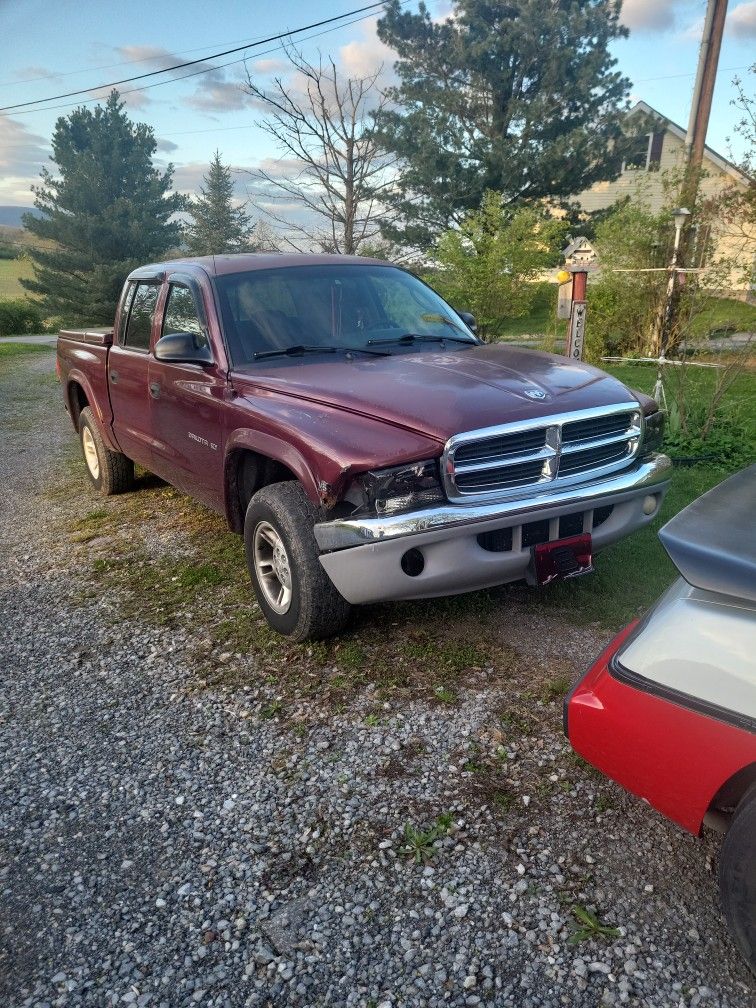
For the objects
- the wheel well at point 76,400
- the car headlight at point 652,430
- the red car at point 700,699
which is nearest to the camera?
the red car at point 700,699

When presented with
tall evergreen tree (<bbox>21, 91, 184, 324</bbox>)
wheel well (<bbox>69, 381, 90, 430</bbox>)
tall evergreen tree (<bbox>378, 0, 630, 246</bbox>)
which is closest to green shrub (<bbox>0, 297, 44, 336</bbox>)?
tall evergreen tree (<bbox>21, 91, 184, 324</bbox>)

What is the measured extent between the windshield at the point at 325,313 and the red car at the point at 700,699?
2.53 metres

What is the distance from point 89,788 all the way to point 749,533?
2395 mm

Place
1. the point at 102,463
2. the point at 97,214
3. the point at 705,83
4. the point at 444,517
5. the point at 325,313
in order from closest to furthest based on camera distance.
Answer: the point at 444,517, the point at 325,313, the point at 102,463, the point at 705,83, the point at 97,214

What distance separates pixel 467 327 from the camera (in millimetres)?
4832

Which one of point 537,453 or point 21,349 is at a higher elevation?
point 537,453

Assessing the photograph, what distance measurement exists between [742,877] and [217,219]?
167ft

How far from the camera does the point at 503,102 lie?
2662cm

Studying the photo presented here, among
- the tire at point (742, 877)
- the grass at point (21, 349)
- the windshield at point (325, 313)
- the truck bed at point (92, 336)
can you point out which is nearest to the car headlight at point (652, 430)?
the windshield at point (325, 313)

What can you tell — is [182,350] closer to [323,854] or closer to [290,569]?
[290,569]

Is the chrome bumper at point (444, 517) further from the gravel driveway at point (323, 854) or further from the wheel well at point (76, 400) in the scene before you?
the wheel well at point (76, 400)

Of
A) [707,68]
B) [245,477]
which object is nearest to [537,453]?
[245,477]

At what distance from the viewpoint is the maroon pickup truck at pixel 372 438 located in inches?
120

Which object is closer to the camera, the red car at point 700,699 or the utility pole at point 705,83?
the red car at point 700,699
